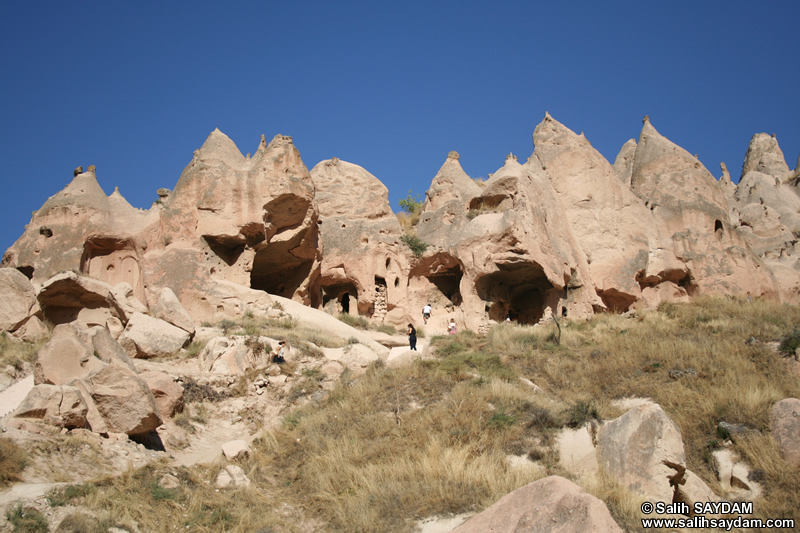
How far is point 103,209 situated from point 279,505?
12822mm

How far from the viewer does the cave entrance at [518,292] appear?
1873cm

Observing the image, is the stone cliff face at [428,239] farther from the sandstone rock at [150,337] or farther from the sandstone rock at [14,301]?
the sandstone rock at [150,337]

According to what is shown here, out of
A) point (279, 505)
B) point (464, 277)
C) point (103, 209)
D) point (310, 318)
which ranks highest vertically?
point (103, 209)

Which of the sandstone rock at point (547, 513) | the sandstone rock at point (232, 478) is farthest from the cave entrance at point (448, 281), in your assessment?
the sandstone rock at point (547, 513)

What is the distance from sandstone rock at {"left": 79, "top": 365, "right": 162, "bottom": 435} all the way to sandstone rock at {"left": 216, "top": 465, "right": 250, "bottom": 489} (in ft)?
3.64

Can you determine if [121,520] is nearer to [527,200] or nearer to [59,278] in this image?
[59,278]

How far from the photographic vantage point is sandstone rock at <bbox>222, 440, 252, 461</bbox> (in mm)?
8484

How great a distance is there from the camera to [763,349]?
11555 mm

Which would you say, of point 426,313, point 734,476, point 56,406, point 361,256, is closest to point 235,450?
A: point 56,406

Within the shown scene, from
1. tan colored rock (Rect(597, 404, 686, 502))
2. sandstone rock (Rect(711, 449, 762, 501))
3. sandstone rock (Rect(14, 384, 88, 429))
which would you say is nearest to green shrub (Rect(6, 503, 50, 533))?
sandstone rock (Rect(14, 384, 88, 429))

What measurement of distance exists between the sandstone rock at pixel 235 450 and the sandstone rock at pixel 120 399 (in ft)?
3.75

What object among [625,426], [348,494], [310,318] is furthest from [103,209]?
[625,426]

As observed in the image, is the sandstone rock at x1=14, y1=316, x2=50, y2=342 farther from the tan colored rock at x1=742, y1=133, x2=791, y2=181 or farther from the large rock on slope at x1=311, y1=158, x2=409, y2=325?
the tan colored rock at x1=742, y1=133, x2=791, y2=181

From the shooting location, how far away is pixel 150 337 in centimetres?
1128
